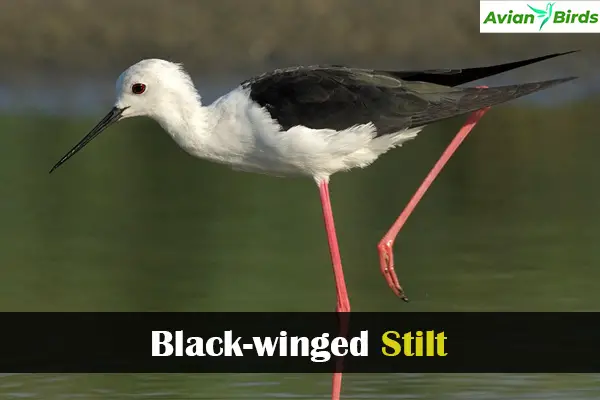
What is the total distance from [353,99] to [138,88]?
1320 mm

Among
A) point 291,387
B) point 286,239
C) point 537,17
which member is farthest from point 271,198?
point 537,17

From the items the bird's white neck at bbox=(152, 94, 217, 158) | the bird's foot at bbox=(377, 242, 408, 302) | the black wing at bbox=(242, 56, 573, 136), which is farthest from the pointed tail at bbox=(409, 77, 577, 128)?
the bird's white neck at bbox=(152, 94, 217, 158)

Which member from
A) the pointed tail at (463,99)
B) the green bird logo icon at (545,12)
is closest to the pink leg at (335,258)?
the pointed tail at (463,99)

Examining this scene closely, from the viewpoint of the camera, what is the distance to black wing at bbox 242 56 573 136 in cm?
926

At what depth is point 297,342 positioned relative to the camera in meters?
9.62

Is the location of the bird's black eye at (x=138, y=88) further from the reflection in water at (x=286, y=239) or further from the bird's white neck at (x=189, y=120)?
the reflection in water at (x=286, y=239)

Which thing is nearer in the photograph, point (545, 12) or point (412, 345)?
point (412, 345)

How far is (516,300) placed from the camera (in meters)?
10.5

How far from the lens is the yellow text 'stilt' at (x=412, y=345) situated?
31.2 feet

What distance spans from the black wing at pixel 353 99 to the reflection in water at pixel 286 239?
154cm

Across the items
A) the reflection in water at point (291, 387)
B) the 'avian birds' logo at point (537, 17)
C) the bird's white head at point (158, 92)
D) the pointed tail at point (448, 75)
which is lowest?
the reflection in water at point (291, 387)

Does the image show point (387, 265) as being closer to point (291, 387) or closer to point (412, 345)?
point (412, 345)

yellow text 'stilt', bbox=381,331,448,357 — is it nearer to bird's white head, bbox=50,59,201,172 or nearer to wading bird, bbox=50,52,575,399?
wading bird, bbox=50,52,575,399

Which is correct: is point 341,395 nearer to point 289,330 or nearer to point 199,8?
point 289,330
